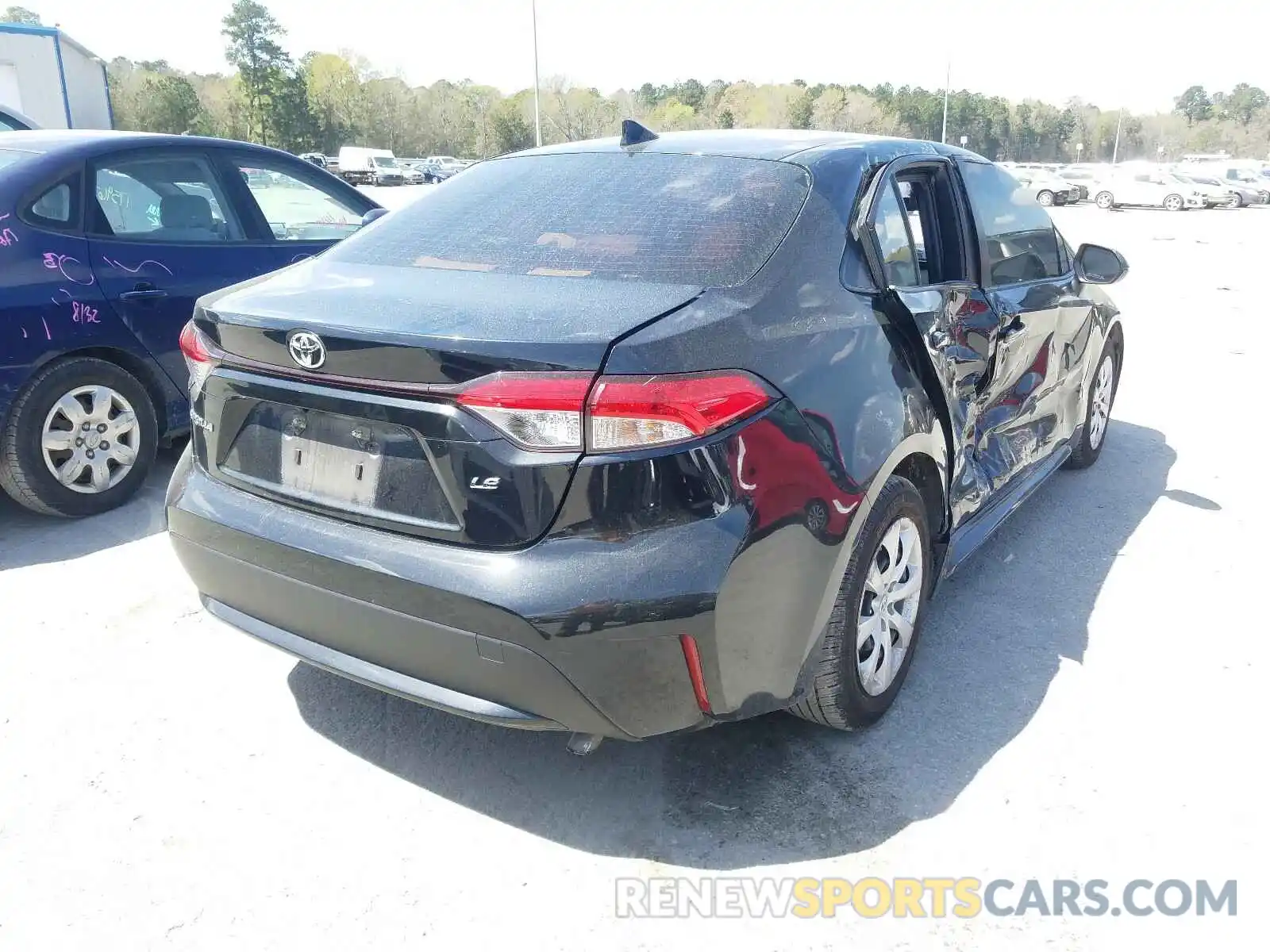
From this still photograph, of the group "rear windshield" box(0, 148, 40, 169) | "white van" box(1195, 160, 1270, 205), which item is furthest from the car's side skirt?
"white van" box(1195, 160, 1270, 205)

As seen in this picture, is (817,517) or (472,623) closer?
(472,623)

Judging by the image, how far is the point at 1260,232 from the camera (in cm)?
2278

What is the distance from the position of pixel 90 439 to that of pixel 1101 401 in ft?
16.2

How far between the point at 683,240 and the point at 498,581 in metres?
1.03

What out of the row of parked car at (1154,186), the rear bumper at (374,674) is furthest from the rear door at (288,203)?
the row of parked car at (1154,186)

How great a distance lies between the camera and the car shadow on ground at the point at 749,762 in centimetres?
248

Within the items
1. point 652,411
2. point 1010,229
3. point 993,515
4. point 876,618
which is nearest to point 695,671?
point 652,411

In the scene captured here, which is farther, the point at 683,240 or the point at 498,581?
the point at 683,240

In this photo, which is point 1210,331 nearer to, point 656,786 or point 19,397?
point 656,786

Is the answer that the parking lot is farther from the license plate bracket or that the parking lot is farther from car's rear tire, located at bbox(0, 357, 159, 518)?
the license plate bracket

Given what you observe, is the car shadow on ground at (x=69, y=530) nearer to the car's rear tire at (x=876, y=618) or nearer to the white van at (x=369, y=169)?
the car's rear tire at (x=876, y=618)

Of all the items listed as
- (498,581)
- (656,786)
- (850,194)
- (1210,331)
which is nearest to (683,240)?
(850,194)

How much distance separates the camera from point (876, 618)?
278 cm

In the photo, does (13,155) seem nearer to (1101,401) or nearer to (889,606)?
(889,606)
